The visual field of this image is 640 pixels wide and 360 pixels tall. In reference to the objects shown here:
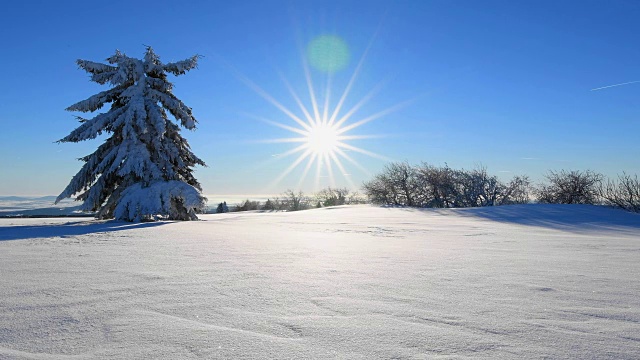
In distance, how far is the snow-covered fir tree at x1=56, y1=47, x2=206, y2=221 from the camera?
1046cm

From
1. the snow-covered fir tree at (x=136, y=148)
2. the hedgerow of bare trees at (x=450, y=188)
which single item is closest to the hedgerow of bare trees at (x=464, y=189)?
the hedgerow of bare trees at (x=450, y=188)

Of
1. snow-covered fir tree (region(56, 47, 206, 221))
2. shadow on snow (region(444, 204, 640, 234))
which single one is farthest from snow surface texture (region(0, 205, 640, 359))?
shadow on snow (region(444, 204, 640, 234))

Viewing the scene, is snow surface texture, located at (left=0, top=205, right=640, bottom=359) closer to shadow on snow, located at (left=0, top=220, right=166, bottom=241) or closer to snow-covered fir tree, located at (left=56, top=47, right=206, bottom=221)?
shadow on snow, located at (left=0, top=220, right=166, bottom=241)

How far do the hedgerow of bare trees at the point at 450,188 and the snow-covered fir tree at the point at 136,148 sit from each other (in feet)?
64.5

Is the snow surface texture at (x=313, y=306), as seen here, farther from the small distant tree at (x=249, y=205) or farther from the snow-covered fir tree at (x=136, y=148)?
the small distant tree at (x=249, y=205)

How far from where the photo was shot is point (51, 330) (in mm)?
1705

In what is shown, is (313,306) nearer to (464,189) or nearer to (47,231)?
(47,231)

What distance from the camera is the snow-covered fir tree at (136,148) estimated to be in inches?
412

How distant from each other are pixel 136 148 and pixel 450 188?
22.5 meters

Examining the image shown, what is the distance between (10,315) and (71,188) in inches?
428

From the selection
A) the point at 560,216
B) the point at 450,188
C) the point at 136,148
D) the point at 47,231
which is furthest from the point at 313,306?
the point at 450,188

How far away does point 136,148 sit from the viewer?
36.0 ft

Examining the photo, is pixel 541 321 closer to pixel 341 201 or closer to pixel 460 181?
pixel 460 181

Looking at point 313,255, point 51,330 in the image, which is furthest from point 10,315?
point 313,255
